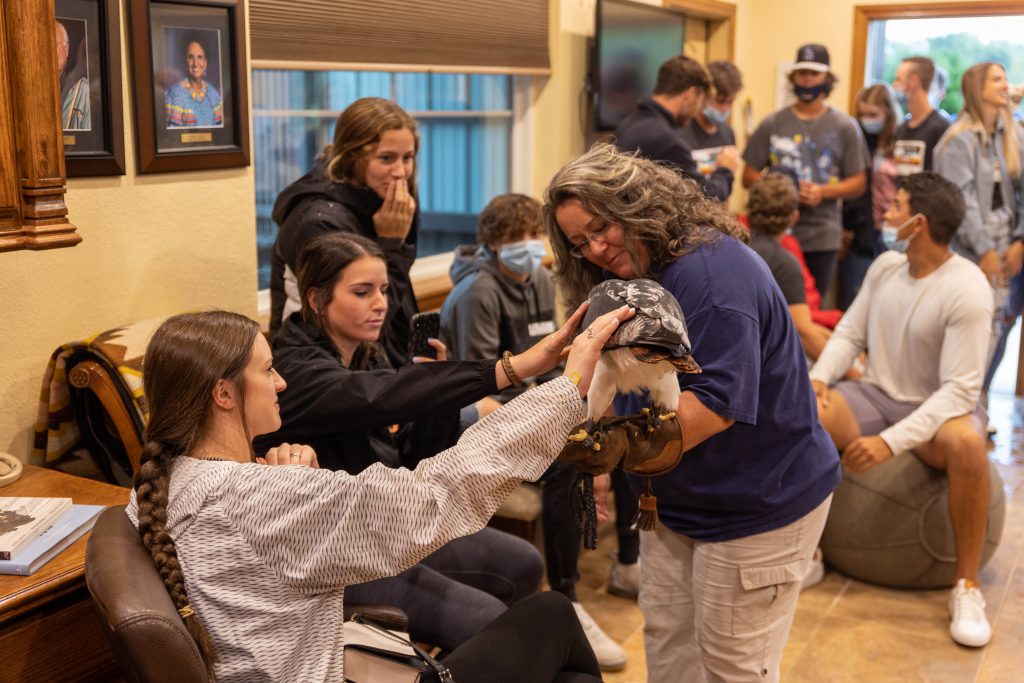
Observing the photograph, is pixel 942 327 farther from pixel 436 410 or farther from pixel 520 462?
pixel 520 462

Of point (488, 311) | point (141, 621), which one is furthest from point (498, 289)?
point (141, 621)

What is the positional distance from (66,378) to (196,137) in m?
0.73

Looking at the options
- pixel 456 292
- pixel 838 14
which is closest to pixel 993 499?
pixel 456 292

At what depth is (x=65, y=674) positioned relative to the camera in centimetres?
181

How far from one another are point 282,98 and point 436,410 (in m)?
2.05

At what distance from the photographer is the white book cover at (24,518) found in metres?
1.76

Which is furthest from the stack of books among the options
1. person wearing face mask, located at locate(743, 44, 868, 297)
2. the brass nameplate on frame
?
person wearing face mask, located at locate(743, 44, 868, 297)

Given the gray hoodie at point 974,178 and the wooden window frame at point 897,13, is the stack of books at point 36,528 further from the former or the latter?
the wooden window frame at point 897,13

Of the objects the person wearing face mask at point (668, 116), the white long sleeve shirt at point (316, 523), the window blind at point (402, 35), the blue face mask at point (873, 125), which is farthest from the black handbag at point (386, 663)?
the blue face mask at point (873, 125)

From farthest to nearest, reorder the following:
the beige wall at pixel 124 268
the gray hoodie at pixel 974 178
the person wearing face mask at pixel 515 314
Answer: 1. the gray hoodie at pixel 974 178
2. the person wearing face mask at pixel 515 314
3. the beige wall at pixel 124 268

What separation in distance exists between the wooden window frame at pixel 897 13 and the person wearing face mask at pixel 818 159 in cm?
128

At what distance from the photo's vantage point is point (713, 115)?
17.4 ft

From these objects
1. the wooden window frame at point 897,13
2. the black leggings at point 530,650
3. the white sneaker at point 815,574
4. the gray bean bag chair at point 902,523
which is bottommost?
the white sneaker at point 815,574

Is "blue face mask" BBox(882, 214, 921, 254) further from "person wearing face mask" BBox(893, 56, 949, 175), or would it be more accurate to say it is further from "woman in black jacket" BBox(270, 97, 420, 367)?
"person wearing face mask" BBox(893, 56, 949, 175)
